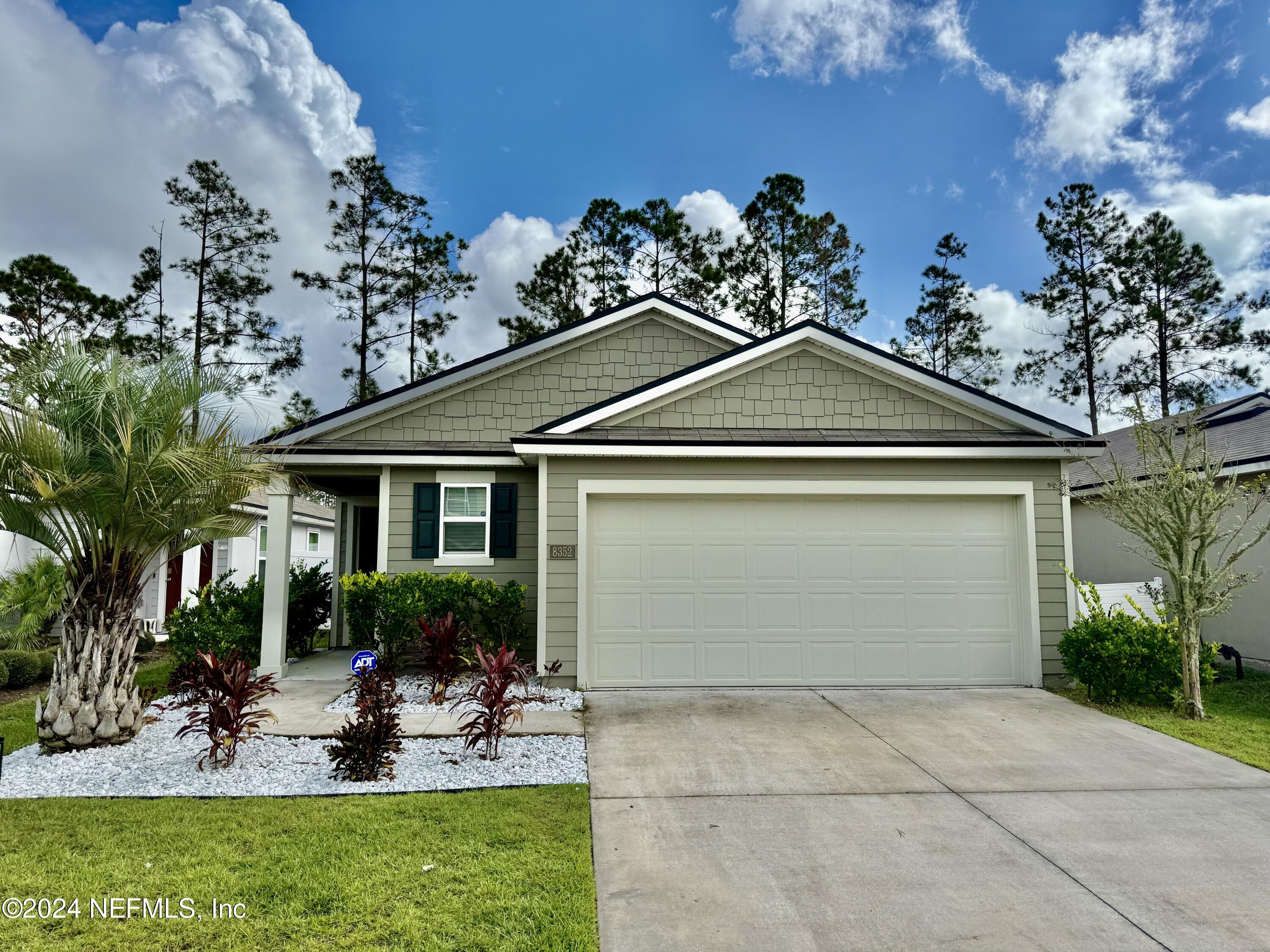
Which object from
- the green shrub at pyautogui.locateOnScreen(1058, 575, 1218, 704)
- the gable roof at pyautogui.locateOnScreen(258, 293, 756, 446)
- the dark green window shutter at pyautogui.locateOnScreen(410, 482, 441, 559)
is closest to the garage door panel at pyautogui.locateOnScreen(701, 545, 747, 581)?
the dark green window shutter at pyautogui.locateOnScreen(410, 482, 441, 559)

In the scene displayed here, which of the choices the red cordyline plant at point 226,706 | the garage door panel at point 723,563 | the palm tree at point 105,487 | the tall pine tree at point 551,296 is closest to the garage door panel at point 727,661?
the garage door panel at point 723,563

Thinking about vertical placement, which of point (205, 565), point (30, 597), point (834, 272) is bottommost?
point (30, 597)

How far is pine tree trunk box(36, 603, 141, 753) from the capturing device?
5879 millimetres

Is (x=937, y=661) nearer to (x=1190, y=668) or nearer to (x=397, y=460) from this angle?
(x=1190, y=668)

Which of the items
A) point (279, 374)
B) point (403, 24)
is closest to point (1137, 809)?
point (403, 24)


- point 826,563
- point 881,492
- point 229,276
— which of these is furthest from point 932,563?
point 229,276

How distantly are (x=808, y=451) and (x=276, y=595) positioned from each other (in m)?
7.23

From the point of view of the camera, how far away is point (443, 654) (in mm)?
8148

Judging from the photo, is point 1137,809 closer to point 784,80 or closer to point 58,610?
point 58,610

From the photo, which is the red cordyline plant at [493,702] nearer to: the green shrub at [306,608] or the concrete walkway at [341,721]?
the concrete walkway at [341,721]

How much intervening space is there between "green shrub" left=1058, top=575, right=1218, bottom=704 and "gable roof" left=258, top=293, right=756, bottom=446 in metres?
6.32

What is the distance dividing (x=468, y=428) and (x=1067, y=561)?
27.0ft

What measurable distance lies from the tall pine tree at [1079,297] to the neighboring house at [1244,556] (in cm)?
673

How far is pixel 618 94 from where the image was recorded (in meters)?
15.4
